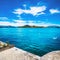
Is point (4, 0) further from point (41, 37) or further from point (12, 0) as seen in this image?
point (41, 37)

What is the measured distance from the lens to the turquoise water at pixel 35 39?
6.72ft

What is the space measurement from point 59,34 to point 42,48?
0.33 metres

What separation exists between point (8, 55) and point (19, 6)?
74 centimetres

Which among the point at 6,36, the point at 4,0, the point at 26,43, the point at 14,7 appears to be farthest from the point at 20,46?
the point at 4,0

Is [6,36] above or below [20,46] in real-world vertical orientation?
above

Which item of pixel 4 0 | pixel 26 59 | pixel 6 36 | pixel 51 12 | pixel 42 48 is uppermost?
pixel 4 0

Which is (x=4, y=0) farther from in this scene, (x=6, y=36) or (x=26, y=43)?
(x=26, y=43)

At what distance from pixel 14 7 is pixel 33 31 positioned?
46cm

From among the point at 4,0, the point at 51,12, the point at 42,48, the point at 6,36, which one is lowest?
the point at 42,48

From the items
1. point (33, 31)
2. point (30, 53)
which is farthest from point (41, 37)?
point (30, 53)

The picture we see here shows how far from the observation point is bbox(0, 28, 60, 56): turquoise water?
80.6 inches

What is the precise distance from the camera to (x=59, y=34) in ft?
6.74

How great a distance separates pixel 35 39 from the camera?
6.81 ft

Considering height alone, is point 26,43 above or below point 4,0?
below
